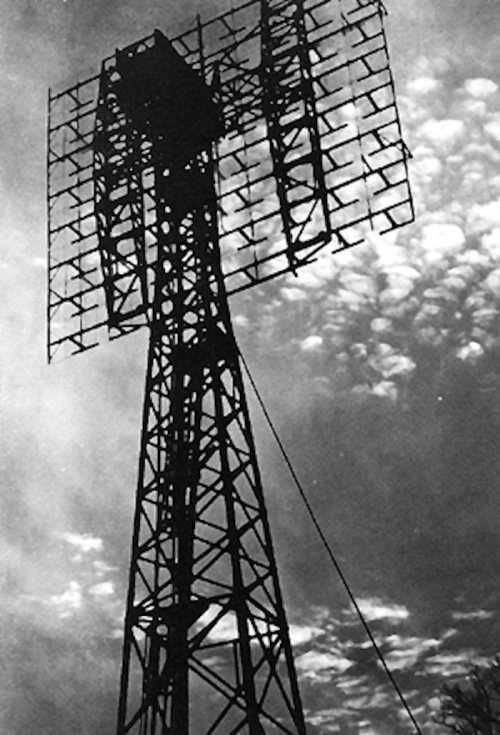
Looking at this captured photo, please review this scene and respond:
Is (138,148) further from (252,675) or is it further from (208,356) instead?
(252,675)

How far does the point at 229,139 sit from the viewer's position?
55.2 feet

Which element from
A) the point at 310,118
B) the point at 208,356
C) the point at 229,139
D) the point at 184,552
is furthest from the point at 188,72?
the point at 184,552

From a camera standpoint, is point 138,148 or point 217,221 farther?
point 138,148

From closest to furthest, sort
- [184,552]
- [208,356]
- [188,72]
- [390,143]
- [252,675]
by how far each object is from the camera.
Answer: [252,675]
[184,552]
[208,356]
[390,143]
[188,72]

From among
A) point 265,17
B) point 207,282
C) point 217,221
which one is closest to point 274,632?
point 207,282

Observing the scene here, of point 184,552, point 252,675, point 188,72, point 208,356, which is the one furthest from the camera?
point 188,72

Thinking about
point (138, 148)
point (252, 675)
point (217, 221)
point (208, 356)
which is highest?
point (138, 148)

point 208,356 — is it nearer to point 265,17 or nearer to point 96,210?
point 96,210

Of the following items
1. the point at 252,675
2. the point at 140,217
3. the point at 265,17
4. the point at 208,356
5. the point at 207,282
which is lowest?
the point at 252,675

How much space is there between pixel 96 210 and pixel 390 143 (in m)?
5.65

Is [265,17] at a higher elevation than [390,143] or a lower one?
higher

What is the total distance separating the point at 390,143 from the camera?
50.8 feet

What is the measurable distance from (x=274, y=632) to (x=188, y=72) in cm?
1005

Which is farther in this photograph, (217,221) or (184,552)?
(217,221)
